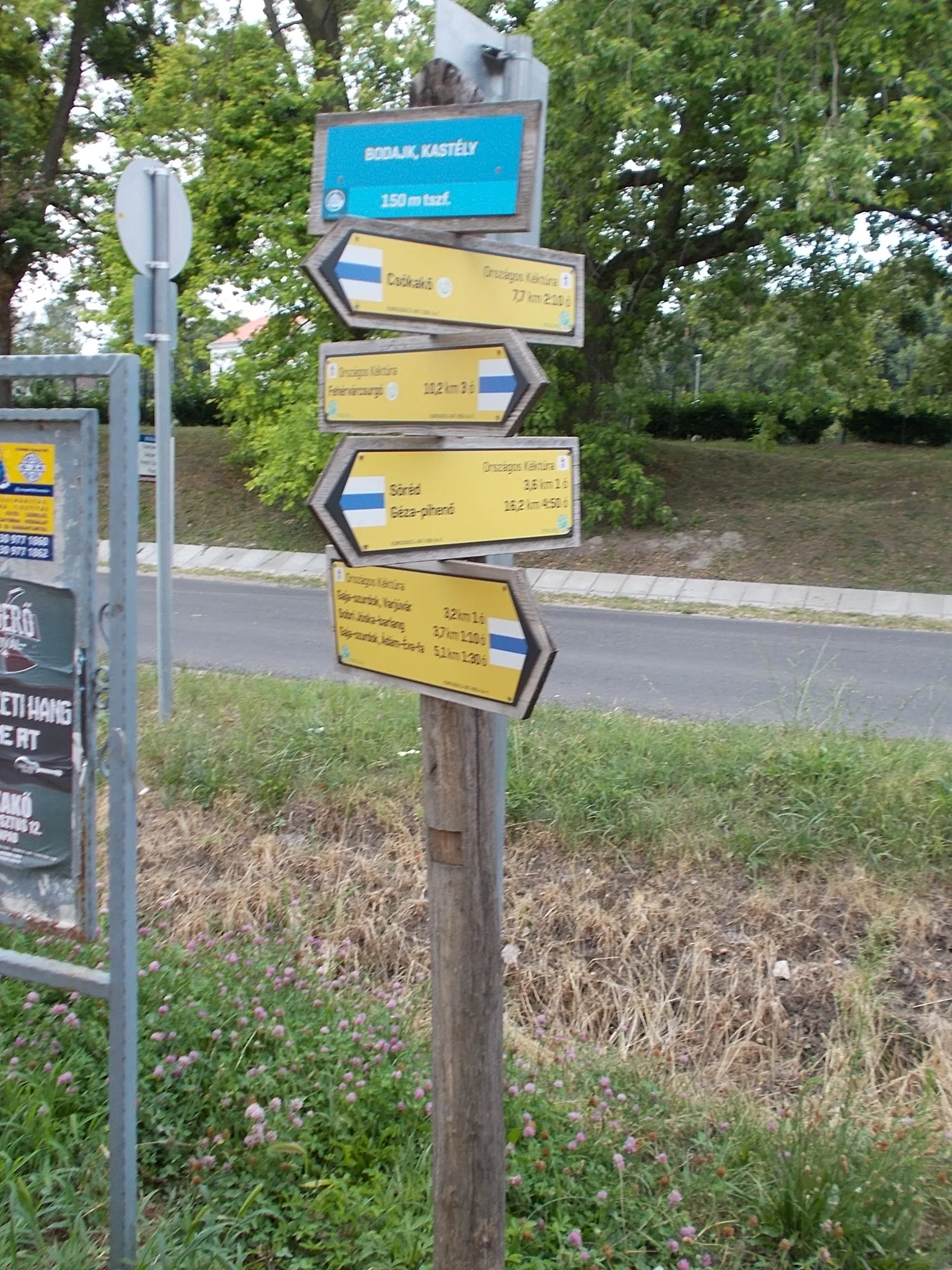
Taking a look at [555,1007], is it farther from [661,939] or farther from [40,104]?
[40,104]

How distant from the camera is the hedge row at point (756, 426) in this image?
25016mm

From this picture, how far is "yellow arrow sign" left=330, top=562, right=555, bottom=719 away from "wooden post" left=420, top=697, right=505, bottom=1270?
132 millimetres

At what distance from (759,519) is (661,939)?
13.6 m

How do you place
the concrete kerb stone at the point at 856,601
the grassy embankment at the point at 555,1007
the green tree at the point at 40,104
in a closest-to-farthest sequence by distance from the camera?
the grassy embankment at the point at 555,1007 → the concrete kerb stone at the point at 856,601 → the green tree at the point at 40,104

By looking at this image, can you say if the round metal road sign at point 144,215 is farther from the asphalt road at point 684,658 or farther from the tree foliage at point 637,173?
the tree foliage at point 637,173

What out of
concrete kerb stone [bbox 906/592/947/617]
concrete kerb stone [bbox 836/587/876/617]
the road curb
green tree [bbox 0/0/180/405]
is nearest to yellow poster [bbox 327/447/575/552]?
the road curb

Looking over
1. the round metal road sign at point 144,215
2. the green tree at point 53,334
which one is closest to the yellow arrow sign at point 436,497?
the round metal road sign at point 144,215

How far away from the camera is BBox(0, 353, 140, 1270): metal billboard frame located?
245 centimetres

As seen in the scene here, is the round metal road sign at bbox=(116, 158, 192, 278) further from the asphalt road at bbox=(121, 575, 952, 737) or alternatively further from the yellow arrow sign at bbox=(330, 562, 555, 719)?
the yellow arrow sign at bbox=(330, 562, 555, 719)

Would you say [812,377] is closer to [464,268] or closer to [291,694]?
[291,694]

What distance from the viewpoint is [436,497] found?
223 centimetres

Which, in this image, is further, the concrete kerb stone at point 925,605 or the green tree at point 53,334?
the green tree at point 53,334

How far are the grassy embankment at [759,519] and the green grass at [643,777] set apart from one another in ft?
32.4

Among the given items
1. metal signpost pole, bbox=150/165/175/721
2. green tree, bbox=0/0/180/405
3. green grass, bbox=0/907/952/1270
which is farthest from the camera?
green tree, bbox=0/0/180/405
